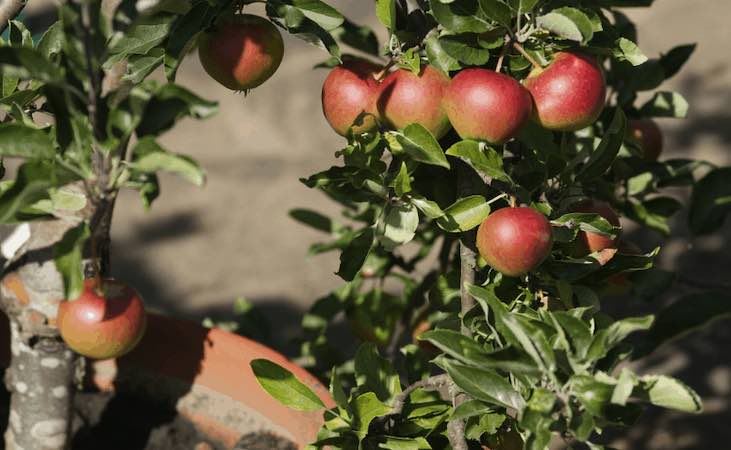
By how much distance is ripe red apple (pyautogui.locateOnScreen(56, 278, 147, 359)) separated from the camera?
3.59 ft

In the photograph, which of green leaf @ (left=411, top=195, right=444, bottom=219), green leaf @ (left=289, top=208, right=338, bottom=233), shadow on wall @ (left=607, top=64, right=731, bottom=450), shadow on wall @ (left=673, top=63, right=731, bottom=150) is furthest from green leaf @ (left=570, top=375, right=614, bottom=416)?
shadow on wall @ (left=673, top=63, right=731, bottom=150)

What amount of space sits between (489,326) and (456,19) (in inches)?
13.9

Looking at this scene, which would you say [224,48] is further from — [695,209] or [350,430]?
[695,209]

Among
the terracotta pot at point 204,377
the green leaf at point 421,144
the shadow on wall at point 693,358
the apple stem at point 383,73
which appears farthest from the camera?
the shadow on wall at point 693,358

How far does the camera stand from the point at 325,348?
176 centimetres

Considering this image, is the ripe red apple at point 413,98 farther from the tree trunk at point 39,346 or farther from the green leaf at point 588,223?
the tree trunk at point 39,346

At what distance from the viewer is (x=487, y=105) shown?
983 mm

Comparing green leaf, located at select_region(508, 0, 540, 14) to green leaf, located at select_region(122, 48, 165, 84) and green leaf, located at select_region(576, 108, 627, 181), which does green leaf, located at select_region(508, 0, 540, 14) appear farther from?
green leaf, located at select_region(122, 48, 165, 84)

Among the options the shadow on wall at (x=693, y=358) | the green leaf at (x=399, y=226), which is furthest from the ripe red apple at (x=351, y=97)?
the shadow on wall at (x=693, y=358)

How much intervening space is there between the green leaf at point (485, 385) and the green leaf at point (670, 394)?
13cm

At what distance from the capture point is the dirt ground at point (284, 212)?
2.57 m

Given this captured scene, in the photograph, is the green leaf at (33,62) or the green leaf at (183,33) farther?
the green leaf at (183,33)

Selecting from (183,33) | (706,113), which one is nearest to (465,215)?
(183,33)

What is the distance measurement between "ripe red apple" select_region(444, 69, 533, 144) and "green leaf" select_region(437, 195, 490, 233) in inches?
3.4
